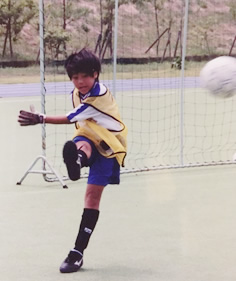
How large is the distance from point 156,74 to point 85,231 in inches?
733

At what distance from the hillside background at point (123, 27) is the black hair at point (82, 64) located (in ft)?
55.8

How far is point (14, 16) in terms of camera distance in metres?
25.9

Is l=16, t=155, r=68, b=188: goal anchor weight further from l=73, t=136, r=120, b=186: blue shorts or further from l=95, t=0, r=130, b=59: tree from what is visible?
l=95, t=0, r=130, b=59: tree

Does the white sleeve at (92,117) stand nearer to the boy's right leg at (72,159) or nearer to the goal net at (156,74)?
the boy's right leg at (72,159)

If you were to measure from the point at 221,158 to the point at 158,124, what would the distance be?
11.2ft

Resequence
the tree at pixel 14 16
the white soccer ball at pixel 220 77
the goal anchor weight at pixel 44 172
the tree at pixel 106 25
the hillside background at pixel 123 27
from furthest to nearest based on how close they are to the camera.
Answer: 1. the tree at pixel 14 16
2. the hillside background at pixel 123 27
3. the tree at pixel 106 25
4. the goal anchor weight at pixel 44 172
5. the white soccer ball at pixel 220 77

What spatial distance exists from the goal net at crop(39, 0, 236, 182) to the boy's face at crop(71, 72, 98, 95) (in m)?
1.70

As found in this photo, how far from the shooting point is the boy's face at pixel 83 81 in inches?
185

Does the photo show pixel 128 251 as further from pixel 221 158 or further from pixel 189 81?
pixel 189 81

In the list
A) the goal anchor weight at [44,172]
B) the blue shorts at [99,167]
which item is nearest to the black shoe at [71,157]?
the blue shorts at [99,167]

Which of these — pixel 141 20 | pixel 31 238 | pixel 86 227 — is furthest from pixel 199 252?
pixel 141 20

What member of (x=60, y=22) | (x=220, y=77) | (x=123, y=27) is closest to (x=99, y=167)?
(x=220, y=77)

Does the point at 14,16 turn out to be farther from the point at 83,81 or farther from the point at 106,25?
the point at 83,81

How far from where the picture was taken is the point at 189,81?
21062 mm
